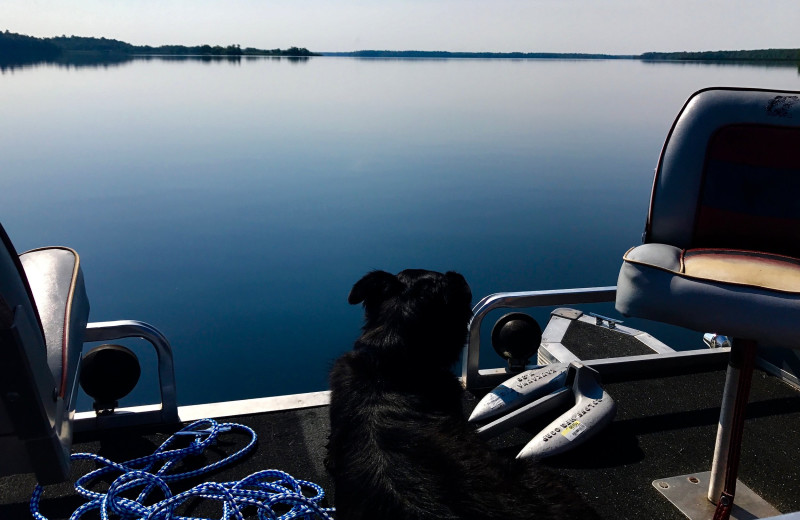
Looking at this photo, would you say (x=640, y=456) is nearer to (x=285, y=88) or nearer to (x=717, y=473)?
(x=717, y=473)

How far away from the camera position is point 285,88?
59969 millimetres

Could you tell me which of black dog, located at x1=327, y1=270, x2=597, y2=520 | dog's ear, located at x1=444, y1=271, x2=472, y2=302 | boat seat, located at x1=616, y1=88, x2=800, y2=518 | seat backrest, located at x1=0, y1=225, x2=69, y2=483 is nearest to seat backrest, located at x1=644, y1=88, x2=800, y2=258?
boat seat, located at x1=616, y1=88, x2=800, y2=518

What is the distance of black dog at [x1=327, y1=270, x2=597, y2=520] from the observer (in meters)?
1.64

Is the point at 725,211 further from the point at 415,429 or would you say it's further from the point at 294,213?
the point at 294,213

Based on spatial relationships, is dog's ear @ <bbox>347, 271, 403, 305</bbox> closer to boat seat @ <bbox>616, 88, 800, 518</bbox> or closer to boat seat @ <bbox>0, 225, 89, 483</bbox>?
boat seat @ <bbox>616, 88, 800, 518</bbox>

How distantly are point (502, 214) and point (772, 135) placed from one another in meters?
15.7

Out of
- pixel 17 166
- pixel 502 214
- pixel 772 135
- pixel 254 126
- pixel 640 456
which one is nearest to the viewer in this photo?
pixel 772 135

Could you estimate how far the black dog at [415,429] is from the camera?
1.64 meters

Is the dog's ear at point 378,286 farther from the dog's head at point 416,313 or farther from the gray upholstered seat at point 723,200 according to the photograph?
the gray upholstered seat at point 723,200

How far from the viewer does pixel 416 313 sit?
95.8 inches

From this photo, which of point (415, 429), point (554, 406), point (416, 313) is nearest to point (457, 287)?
point (416, 313)

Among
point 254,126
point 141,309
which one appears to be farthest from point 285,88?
point 141,309

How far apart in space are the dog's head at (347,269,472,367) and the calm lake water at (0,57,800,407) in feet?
1.25

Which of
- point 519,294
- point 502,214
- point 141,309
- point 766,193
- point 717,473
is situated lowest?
point 141,309
